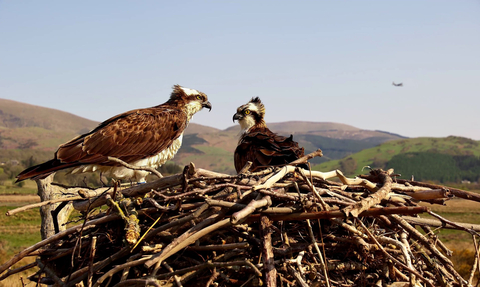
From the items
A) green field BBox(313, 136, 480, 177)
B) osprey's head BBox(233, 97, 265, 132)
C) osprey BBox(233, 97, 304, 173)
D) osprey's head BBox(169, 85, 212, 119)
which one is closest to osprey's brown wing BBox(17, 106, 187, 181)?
osprey's head BBox(169, 85, 212, 119)

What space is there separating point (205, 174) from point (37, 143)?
708ft

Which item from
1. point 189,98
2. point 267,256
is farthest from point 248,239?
point 189,98

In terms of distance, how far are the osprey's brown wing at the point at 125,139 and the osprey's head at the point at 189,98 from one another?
0.58 m

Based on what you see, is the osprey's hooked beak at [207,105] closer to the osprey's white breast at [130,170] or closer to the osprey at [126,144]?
the osprey at [126,144]

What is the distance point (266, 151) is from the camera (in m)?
6.81

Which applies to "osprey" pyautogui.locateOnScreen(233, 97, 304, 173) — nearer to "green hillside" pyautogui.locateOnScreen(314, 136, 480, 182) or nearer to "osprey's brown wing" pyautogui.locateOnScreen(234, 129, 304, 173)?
"osprey's brown wing" pyautogui.locateOnScreen(234, 129, 304, 173)

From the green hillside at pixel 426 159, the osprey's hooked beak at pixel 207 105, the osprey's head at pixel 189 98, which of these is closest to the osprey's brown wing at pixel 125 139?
the osprey's head at pixel 189 98

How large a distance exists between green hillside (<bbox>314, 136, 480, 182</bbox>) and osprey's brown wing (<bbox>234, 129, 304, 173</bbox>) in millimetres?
115909

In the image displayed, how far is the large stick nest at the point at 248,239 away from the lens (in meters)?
3.37

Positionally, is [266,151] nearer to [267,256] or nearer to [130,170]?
[130,170]

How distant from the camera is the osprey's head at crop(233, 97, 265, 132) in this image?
31.3 ft

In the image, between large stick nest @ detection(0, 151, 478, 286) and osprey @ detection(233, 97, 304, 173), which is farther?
osprey @ detection(233, 97, 304, 173)

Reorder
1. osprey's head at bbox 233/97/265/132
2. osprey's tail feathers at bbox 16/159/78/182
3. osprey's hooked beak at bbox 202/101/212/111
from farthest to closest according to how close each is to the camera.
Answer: osprey's head at bbox 233/97/265/132 → osprey's hooked beak at bbox 202/101/212/111 → osprey's tail feathers at bbox 16/159/78/182

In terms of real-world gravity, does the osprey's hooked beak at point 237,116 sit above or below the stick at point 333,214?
above
